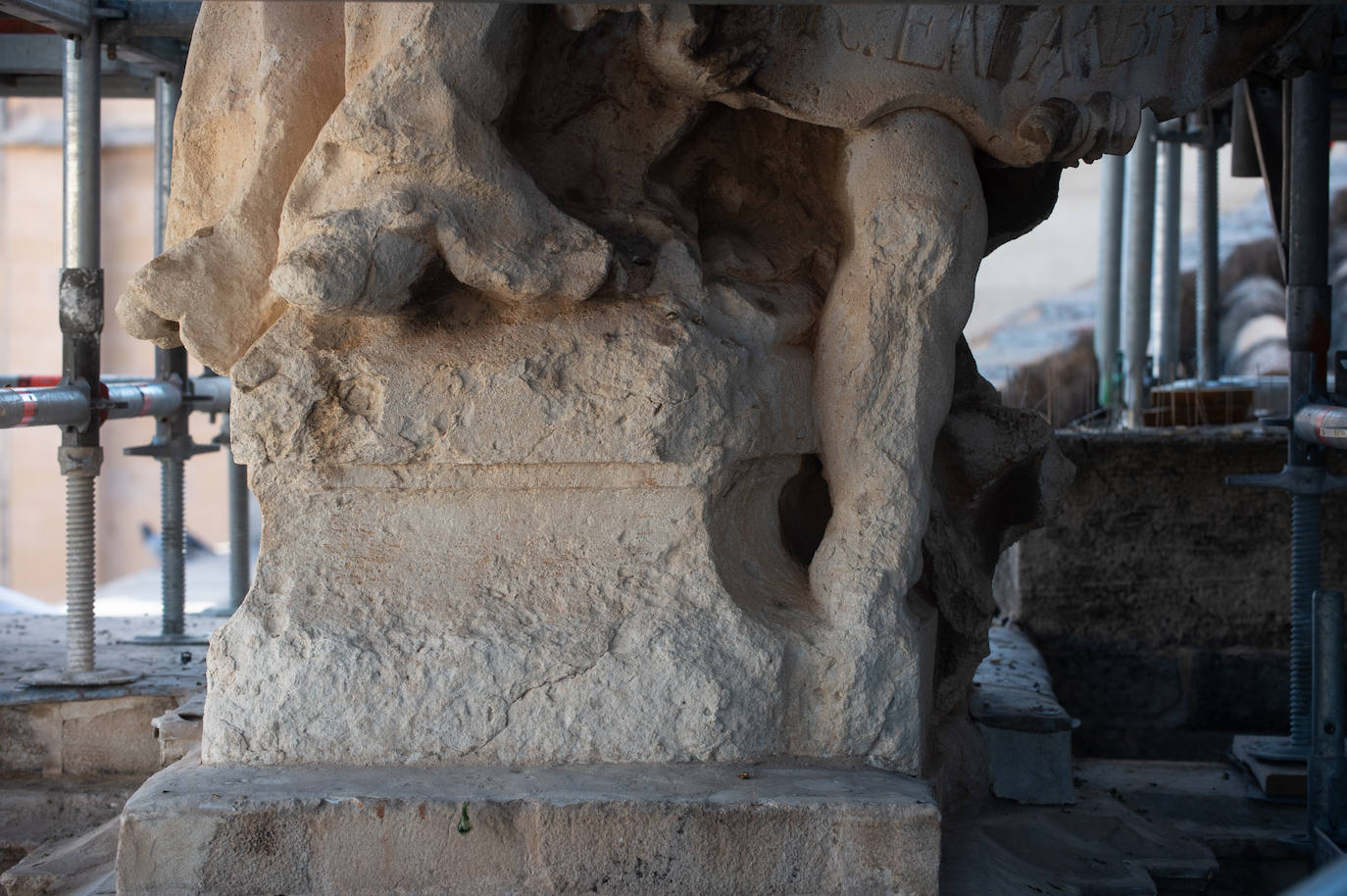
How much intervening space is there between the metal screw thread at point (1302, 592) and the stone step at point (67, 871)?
10.6 ft

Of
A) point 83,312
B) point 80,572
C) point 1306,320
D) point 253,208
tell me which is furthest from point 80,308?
point 1306,320

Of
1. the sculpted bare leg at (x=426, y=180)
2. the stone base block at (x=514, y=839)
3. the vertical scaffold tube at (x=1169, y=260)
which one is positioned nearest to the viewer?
the stone base block at (x=514, y=839)

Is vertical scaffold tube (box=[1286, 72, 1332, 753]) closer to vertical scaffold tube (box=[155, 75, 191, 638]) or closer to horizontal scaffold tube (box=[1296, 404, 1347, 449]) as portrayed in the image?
horizontal scaffold tube (box=[1296, 404, 1347, 449])

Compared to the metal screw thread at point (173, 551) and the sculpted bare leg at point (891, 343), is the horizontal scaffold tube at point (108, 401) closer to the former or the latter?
the metal screw thread at point (173, 551)

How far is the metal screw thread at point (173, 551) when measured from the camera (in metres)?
5.30

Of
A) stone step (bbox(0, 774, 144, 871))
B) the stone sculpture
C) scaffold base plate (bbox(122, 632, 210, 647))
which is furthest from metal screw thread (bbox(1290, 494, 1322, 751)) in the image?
scaffold base plate (bbox(122, 632, 210, 647))

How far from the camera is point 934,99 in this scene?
2.76 metres

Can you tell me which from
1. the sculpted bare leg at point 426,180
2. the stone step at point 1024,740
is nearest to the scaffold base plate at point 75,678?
the sculpted bare leg at point 426,180

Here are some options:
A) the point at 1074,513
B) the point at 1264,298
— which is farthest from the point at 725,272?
the point at 1264,298

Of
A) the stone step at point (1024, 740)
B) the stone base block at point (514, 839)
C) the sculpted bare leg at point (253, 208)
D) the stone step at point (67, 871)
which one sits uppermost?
the sculpted bare leg at point (253, 208)

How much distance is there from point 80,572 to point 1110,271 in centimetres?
600

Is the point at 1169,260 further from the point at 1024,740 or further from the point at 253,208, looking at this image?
the point at 253,208

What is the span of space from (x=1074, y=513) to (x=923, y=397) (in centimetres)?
280

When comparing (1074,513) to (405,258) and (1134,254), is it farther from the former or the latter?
(405,258)
